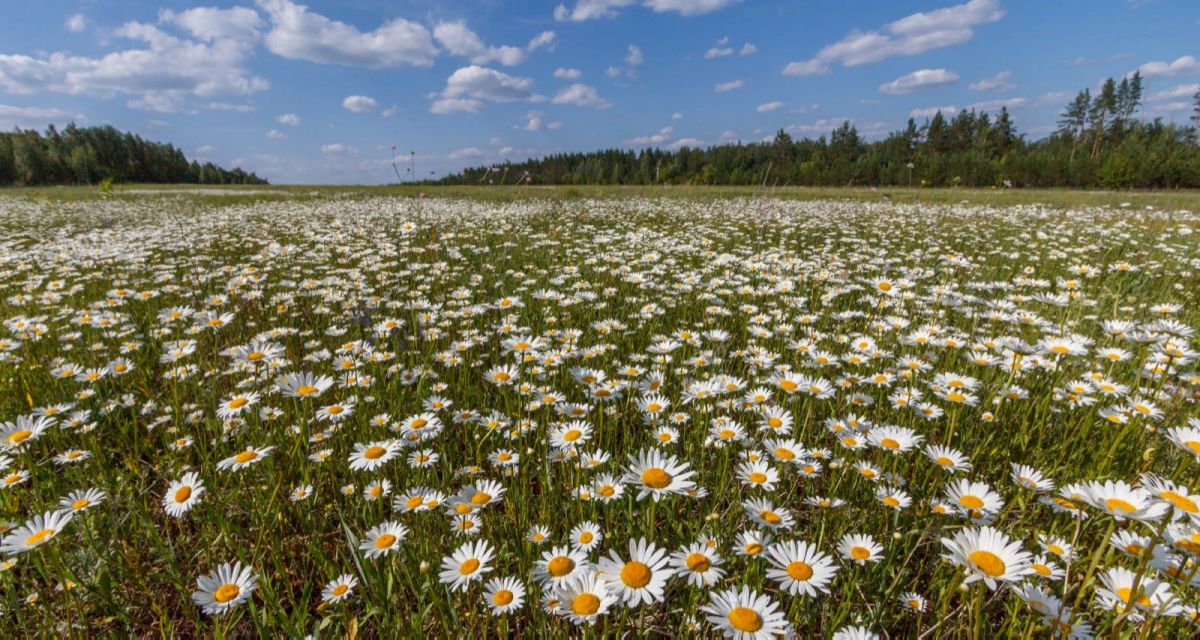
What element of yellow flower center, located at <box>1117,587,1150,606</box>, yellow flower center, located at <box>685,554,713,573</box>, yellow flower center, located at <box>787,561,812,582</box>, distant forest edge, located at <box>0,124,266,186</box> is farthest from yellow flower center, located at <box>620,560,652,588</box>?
distant forest edge, located at <box>0,124,266,186</box>

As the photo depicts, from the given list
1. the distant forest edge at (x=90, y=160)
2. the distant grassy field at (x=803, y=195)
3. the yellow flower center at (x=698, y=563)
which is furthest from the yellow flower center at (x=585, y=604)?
the distant forest edge at (x=90, y=160)

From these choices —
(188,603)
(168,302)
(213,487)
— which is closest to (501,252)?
(168,302)

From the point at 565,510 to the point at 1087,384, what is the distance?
10.1ft

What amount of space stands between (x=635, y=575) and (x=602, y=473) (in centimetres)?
94

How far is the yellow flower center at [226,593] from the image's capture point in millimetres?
1479

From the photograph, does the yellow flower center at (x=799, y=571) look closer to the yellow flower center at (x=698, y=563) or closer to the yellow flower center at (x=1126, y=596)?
the yellow flower center at (x=698, y=563)

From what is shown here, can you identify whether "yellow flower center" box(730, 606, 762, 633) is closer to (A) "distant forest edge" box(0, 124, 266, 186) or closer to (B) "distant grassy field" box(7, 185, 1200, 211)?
(B) "distant grassy field" box(7, 185, 1200, 211)

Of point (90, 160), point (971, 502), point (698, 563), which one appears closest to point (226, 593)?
point (698, 563)

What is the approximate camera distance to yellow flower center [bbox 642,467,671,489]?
143 centimetres

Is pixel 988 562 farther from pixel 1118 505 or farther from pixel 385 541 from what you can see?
pixel 385 541

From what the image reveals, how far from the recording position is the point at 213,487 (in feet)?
7.58

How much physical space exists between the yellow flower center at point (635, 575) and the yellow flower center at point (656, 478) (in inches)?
8.7

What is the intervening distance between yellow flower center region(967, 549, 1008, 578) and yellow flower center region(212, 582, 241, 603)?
6.74ft

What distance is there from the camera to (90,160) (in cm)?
6775
